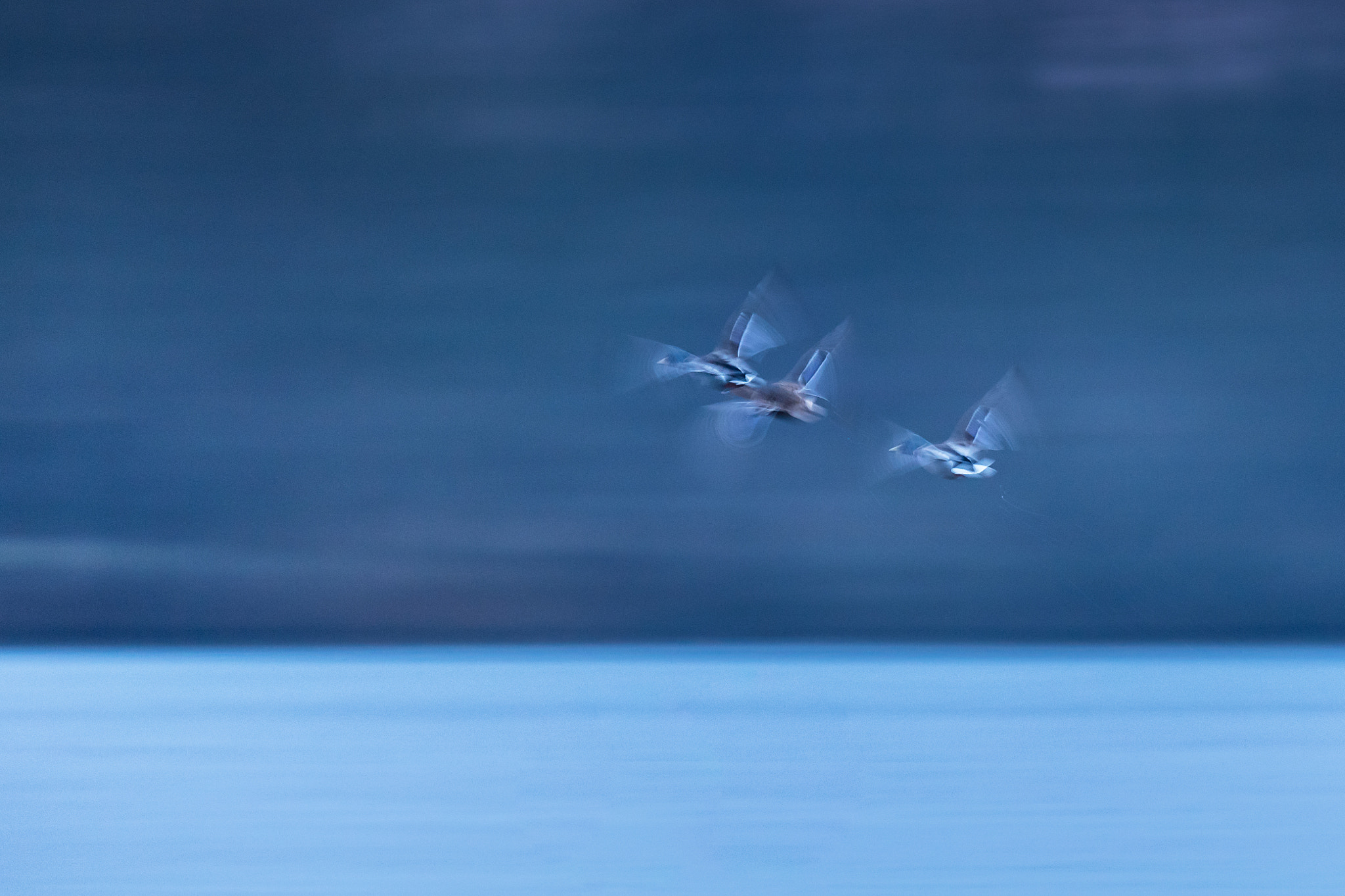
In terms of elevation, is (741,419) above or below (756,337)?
below

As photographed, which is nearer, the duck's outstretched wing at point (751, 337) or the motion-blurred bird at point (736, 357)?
the motion-blurred bird at point (736, 357)

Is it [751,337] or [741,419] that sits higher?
[751,337]

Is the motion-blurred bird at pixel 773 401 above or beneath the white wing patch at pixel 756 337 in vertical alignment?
beneath

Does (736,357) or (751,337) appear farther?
(751,337)

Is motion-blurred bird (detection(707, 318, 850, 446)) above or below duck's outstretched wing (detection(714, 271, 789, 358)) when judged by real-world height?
below

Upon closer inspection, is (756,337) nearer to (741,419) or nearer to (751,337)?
(751,337)

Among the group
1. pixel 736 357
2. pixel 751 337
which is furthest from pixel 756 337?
pixel 736 357

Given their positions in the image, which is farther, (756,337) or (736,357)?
(756,337)

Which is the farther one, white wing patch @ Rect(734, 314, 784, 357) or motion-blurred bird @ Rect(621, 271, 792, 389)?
white wing patch @ Rect(734, 314, 784, 357)

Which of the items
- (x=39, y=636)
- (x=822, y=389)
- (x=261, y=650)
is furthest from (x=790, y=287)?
(x=39, y=636)

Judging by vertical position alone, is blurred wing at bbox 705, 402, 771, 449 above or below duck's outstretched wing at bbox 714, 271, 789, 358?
below

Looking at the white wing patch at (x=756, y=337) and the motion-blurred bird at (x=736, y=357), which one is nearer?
the motion-blurred bird at (x=736, y=357)

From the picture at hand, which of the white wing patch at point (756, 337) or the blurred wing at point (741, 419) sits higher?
the white wing patch at point (756, 337)

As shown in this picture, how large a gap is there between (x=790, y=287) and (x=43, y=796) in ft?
7.87
